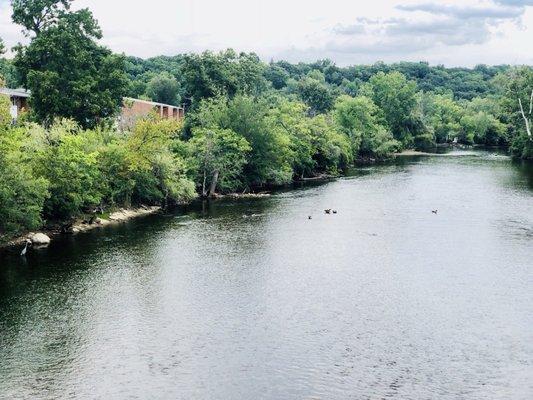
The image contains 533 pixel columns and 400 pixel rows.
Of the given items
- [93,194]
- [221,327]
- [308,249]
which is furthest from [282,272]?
[93,194]

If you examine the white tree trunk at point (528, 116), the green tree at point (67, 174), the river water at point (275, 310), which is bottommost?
A: the river water at point (275, 310)

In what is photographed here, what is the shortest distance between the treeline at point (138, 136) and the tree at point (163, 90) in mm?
226

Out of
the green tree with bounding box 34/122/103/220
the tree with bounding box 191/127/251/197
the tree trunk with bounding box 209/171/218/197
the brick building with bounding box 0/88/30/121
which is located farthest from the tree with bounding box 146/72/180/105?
the green tree with bounding box 34/122/103/220

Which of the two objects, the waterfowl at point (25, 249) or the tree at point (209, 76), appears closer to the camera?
the waterfowl at point (25, 249)

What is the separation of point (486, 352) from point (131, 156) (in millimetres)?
45522

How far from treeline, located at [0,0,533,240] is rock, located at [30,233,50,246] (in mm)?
1251

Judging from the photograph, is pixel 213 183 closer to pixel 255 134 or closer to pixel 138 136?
pixel 255 134

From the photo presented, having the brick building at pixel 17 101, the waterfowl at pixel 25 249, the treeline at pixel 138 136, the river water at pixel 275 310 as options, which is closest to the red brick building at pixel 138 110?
the treeline at pixel 138 136

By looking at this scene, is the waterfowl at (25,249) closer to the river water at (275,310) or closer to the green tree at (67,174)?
the river water at (275,310)

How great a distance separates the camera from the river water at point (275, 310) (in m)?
29.1

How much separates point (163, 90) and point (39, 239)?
88392 mm

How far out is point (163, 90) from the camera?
13750 centimetres

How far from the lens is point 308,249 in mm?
53688

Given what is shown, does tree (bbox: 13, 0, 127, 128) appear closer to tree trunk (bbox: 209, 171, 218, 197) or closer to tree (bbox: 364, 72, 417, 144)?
tree trunk (bbox: 209, 171, 218, 197)
